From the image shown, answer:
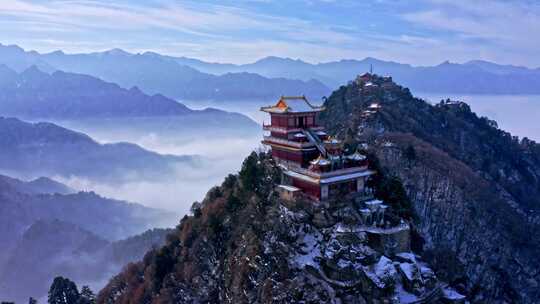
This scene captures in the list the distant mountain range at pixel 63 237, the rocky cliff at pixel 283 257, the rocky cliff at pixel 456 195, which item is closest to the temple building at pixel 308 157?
the rocky cliff at pixel 283 257

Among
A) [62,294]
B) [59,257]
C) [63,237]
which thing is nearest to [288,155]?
[62,294]

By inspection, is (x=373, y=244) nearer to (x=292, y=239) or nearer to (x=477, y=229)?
(x=292, y=239)

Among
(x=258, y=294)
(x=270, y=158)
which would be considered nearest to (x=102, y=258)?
(x=270, y=158)

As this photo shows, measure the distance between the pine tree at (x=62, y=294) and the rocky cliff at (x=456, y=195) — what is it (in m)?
39.5

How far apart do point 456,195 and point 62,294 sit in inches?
2074

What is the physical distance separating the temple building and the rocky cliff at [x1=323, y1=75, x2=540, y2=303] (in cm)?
809

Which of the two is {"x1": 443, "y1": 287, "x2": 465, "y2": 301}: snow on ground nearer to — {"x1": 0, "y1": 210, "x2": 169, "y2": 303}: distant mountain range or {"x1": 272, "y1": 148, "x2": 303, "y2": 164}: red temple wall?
{"x1": 272, "y1": 148, "x2": 303, "y2": 164}: red temple wall

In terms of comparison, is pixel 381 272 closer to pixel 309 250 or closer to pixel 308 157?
pixel 309 250

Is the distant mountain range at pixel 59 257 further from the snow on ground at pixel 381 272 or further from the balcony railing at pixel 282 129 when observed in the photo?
the snow on ground at pixel 381 272

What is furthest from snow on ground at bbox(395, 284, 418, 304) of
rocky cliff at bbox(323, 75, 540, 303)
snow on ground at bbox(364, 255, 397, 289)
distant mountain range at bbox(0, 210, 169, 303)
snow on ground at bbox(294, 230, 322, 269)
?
distant mountain range at bbox(0, 210, 169, 303)

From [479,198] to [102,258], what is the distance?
103m

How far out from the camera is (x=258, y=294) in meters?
35.4

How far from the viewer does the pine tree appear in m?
55.1

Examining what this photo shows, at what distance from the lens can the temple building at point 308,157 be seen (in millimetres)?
40344
